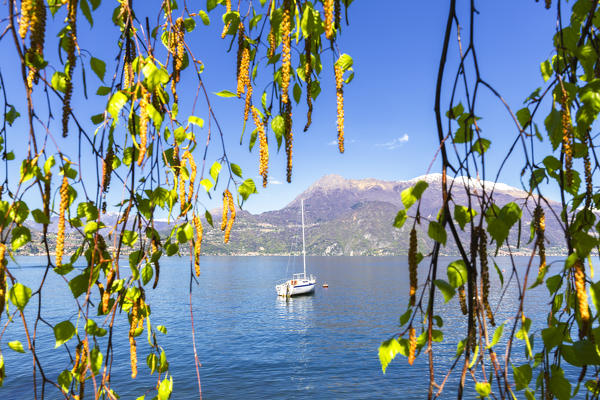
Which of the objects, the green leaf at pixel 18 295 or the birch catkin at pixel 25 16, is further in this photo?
the green leaf at pixel 18 295

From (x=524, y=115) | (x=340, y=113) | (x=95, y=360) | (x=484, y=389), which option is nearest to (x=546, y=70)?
(x=524, y=115)

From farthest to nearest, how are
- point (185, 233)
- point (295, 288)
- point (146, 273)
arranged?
point (295, 288), point (146, 273), point (185, 233)

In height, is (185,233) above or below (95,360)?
above

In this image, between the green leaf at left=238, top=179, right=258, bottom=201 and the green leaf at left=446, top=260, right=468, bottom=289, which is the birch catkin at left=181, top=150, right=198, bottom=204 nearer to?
the green leaf at left=238, top=179, right=258, bottom=201

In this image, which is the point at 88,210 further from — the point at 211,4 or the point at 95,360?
the point at 211,4

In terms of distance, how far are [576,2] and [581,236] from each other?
49.7 inches

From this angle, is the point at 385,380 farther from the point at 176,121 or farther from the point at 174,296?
the point at 174,296

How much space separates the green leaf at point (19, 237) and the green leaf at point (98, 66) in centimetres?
78

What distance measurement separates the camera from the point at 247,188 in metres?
1.86

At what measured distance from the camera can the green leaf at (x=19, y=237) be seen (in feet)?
5.45

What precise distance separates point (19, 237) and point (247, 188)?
101 cm

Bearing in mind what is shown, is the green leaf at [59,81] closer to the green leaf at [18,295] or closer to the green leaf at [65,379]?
the green leaf at [18,295]

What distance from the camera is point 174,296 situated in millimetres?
100688

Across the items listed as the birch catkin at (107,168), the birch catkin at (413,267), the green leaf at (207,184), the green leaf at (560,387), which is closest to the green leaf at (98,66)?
the birch catkin at (107,168)
